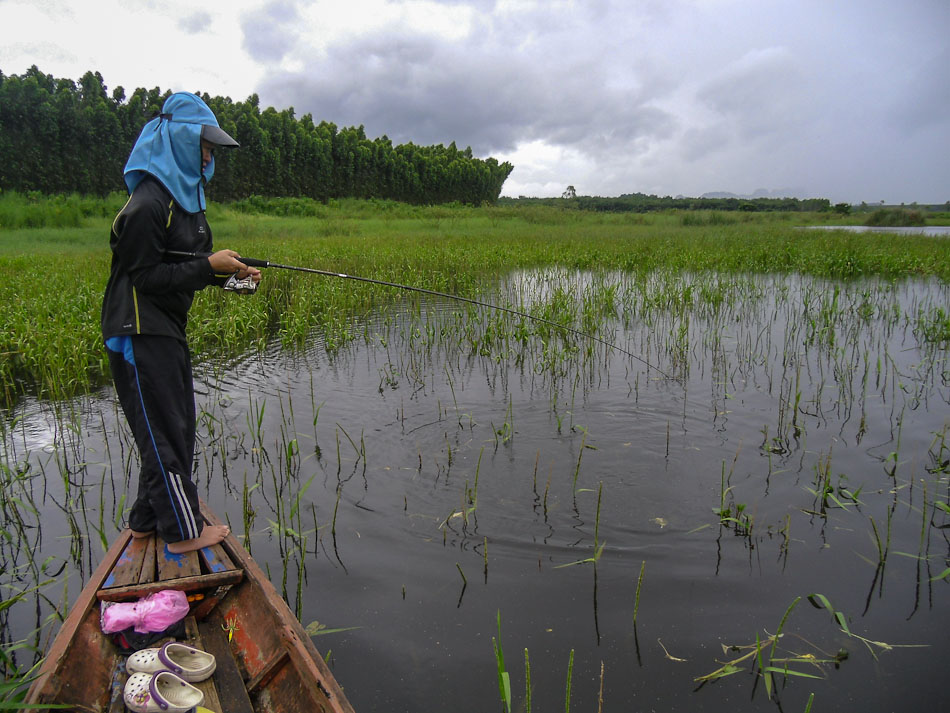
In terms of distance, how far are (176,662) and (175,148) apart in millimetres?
2076

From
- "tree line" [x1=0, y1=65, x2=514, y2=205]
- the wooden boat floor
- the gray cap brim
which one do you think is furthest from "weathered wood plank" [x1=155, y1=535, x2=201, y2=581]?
"tree line" [x1=0, y1=65, x2=514, y2=205]

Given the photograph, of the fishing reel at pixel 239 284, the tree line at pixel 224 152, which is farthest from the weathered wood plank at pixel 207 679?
the tree line at pixel 224 152

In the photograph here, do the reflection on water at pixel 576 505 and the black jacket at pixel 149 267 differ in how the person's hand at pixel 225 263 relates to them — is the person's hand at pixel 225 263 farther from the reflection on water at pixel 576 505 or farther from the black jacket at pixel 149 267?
the reflection on water at pixel 576 505

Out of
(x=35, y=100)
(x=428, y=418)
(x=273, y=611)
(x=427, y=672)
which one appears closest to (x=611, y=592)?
(x=427, y=672)

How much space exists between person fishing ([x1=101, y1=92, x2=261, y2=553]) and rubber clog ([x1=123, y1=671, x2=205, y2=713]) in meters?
0.76

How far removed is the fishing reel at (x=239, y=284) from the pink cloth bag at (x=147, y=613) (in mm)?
1362

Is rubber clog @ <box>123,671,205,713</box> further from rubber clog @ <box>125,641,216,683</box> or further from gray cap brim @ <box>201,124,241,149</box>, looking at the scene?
gray cap brim @ <box>201,124,241,149</box>

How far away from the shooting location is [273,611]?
2.33 m

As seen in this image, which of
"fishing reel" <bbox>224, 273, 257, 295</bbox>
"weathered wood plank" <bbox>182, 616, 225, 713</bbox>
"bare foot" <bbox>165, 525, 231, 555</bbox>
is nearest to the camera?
"weathered wood plank" <bbox>182, 616, 225, 713</bbox>

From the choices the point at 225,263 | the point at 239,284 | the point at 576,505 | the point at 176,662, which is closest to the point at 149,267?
the point at 225,263

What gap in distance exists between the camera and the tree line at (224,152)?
83.0 ft

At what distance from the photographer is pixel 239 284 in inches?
116

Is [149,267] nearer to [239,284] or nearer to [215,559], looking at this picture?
[239,284]

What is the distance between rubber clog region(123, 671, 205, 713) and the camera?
2002mm
